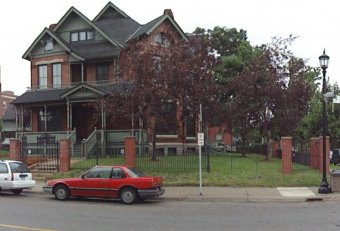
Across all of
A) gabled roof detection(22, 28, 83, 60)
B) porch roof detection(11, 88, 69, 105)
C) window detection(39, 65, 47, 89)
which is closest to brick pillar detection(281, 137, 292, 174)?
porch roof detection(11, 88, 69, 105)

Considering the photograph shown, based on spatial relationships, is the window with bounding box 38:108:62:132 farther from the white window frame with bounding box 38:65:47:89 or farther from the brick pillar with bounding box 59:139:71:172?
the brick pillar with bounding box 59:139:71:172

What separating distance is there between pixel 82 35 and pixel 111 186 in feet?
80.6

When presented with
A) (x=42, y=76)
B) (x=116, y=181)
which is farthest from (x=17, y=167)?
(x=42, y=76)

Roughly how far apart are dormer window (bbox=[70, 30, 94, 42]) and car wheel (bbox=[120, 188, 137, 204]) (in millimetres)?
23964

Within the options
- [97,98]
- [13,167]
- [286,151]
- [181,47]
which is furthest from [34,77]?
→ [286,151]

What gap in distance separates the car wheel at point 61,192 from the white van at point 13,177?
2.45 meters

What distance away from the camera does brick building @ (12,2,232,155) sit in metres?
37.2

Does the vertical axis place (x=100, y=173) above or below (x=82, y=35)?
below

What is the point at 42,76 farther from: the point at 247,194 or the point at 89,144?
the point at 247,194

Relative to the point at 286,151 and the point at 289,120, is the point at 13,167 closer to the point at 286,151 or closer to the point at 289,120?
the point at 286,151

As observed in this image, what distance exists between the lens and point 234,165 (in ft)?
89.0

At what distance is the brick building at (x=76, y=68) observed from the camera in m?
37.2

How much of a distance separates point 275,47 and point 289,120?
16.5 ft

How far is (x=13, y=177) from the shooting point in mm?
20609
